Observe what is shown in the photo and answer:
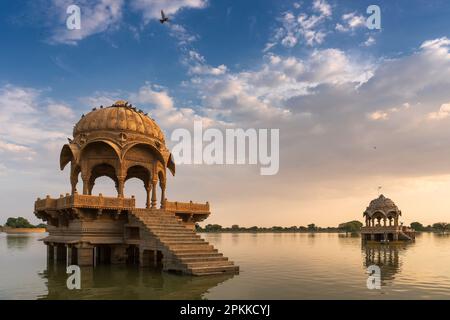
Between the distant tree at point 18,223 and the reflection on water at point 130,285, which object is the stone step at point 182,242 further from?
the distant tree at point 18,223

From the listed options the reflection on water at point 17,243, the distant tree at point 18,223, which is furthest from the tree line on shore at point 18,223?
the reflection on water at point 17,243

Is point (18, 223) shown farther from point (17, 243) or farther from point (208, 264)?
point (208, 264)

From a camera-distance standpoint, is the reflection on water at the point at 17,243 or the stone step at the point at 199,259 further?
the reflection on water at the point at 17,243

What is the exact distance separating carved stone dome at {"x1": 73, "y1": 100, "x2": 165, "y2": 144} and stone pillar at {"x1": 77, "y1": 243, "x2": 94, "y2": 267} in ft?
24.6

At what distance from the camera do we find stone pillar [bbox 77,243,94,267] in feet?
80.0

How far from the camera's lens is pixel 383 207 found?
60438 mm

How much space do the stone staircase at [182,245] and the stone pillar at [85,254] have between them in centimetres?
315

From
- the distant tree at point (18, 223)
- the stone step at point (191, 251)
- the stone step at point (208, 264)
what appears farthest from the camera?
the distant tree at point (18, 223)

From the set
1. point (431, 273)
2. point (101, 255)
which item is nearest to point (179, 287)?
point (101, 255)

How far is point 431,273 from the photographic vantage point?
73.9 ft

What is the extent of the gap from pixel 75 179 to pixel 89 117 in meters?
4.47

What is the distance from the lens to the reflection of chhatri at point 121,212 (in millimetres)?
22312
